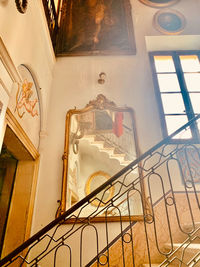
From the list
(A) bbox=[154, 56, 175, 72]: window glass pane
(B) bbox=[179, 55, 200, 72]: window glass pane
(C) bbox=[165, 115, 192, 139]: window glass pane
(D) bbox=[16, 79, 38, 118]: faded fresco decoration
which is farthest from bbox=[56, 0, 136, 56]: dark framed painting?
(D) bbox=[16, 79, 38, 118]: faded fresco decoration

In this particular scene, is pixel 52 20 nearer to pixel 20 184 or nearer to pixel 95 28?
pixel 95 28

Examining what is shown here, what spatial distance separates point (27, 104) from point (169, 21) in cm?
429

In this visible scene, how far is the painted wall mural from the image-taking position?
2.46 metres

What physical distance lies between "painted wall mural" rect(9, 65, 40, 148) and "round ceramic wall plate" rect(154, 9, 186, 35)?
11.8 feet

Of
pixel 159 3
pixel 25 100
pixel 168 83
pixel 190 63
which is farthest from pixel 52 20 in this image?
pixel 190 63

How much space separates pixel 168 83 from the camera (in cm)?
432

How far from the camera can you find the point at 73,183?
3.01 m

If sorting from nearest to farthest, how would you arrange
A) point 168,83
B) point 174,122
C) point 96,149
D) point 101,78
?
point 96,149
point 174,122
point 101,78
point 168,83

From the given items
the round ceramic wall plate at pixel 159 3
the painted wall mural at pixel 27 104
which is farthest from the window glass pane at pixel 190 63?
the painted wall mural at pixel 27 104

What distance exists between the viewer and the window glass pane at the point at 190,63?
14.9ft

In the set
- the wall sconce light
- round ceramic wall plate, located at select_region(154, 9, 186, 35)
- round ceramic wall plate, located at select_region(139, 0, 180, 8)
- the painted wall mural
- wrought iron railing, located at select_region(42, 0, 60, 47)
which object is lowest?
the painted wall mural

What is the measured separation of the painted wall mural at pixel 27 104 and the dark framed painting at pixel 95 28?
1.77 m

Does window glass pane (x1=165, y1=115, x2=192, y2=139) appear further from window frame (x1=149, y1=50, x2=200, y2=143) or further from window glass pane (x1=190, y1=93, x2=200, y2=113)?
window glass pane (x1=190, y1=93, x2=200, y2=113)

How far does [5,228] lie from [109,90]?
2.88 m
